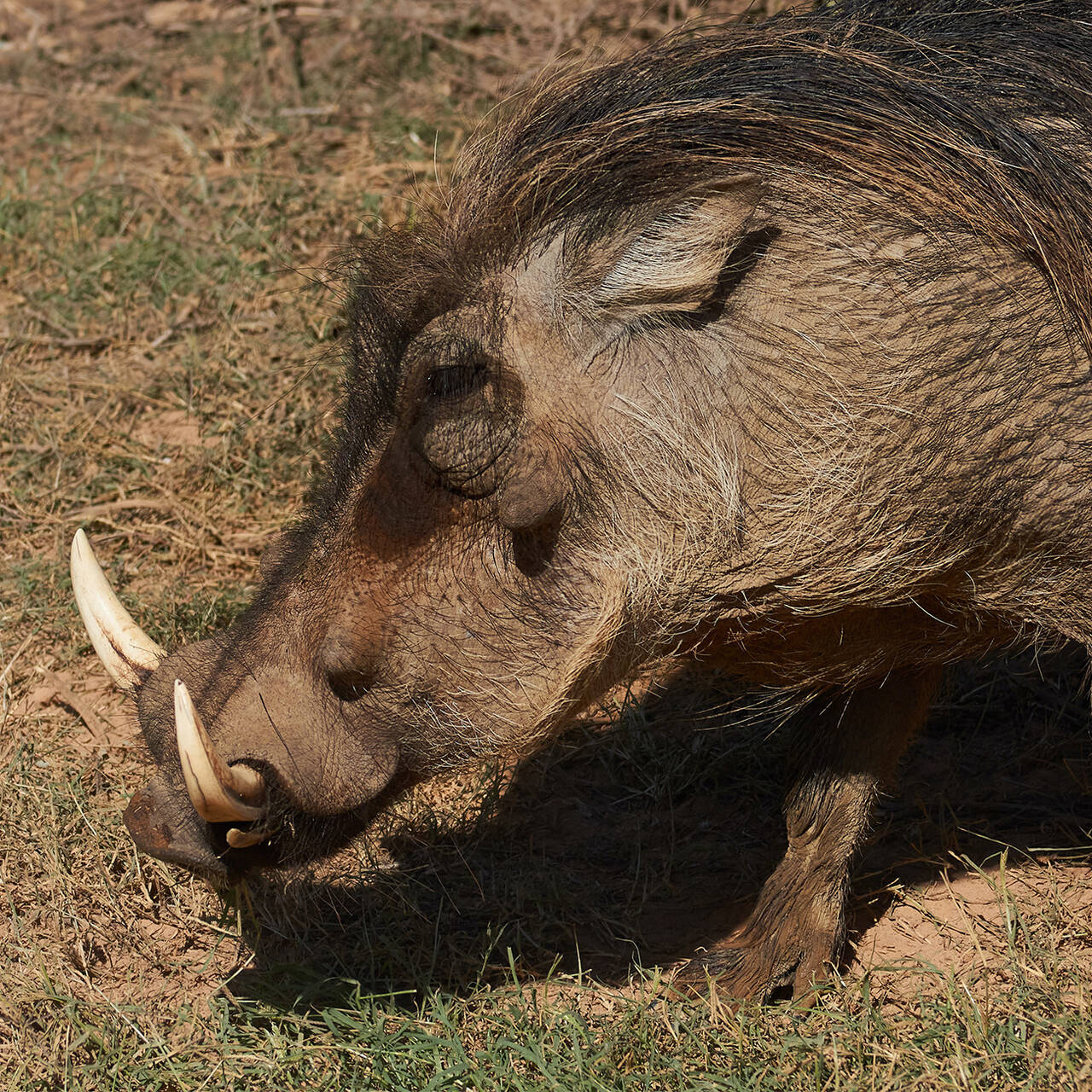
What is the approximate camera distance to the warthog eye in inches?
87.2

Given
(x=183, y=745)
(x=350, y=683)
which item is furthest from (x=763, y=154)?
(x=183, y=745)

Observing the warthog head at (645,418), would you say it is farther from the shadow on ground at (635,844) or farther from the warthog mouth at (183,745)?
the shadow on ground at (635,844)

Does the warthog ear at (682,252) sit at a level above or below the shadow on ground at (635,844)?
above

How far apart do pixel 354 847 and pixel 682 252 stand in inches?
63.4

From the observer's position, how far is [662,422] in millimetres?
2201

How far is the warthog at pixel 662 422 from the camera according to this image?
218 centimetres

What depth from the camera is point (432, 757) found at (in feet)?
7.73

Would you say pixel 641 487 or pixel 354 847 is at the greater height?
pixel 641 487

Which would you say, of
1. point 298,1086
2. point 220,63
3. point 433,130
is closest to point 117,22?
point 220,63

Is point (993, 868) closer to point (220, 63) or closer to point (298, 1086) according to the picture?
point (298, 1086)

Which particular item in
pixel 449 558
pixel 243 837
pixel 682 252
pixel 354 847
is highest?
pixel 682 252

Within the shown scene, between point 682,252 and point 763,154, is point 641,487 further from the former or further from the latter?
point 763,154

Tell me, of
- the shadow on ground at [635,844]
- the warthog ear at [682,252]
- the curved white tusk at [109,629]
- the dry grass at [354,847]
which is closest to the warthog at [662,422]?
the warthog ear at [682,252]

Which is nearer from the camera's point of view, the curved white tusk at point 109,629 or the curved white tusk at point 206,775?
the curved white tusk at point 206,775
